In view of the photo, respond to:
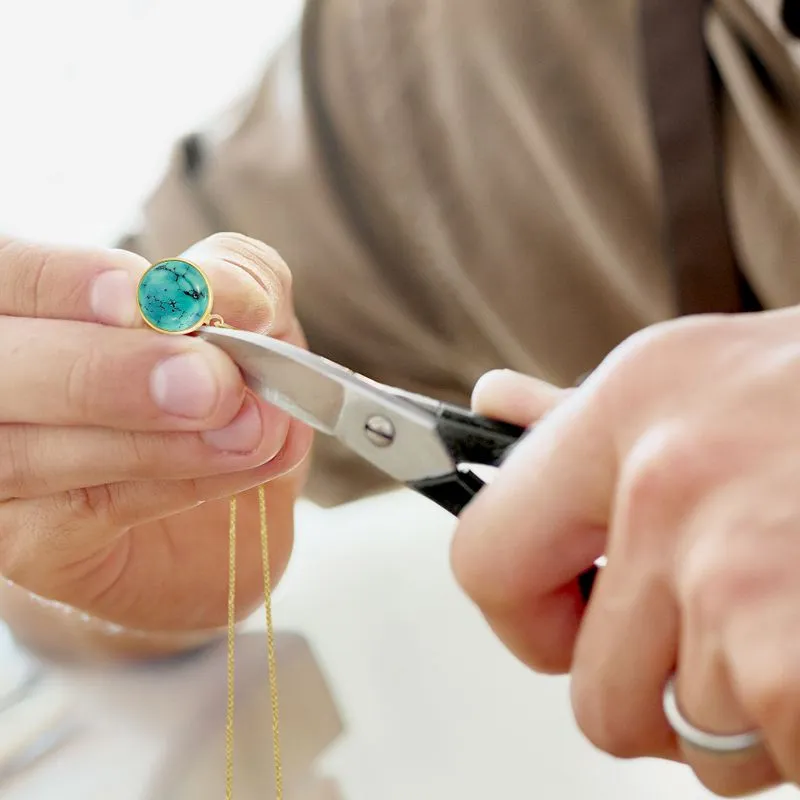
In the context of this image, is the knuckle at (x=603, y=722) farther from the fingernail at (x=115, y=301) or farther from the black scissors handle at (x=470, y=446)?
the fingernail at (x=115, y=301)

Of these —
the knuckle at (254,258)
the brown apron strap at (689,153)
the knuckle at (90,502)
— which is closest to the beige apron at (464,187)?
the brown apron strap at (689,153)

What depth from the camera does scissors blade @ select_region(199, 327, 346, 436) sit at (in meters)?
0.27

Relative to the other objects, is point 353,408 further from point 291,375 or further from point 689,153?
point 689,153

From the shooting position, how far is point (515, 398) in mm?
281

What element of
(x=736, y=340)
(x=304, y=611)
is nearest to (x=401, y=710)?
(x=304, y=611)

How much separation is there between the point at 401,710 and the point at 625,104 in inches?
15.8

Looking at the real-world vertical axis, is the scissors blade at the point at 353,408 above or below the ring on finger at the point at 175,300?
below

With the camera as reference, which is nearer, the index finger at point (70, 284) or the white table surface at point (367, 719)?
the index finger at point (70, 284)

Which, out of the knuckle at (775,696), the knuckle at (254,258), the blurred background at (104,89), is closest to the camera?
the knuckle at (775,696)

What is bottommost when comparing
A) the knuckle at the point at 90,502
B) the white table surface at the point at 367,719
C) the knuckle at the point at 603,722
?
the white table surface at the point at 367,719

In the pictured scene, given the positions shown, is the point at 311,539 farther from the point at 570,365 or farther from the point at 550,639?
the point at 550,639

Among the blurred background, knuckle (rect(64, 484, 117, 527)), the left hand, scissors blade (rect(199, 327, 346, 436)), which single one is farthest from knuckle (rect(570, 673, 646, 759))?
the blurred background

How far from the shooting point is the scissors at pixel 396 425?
267 mm

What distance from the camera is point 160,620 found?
479 millimetres
